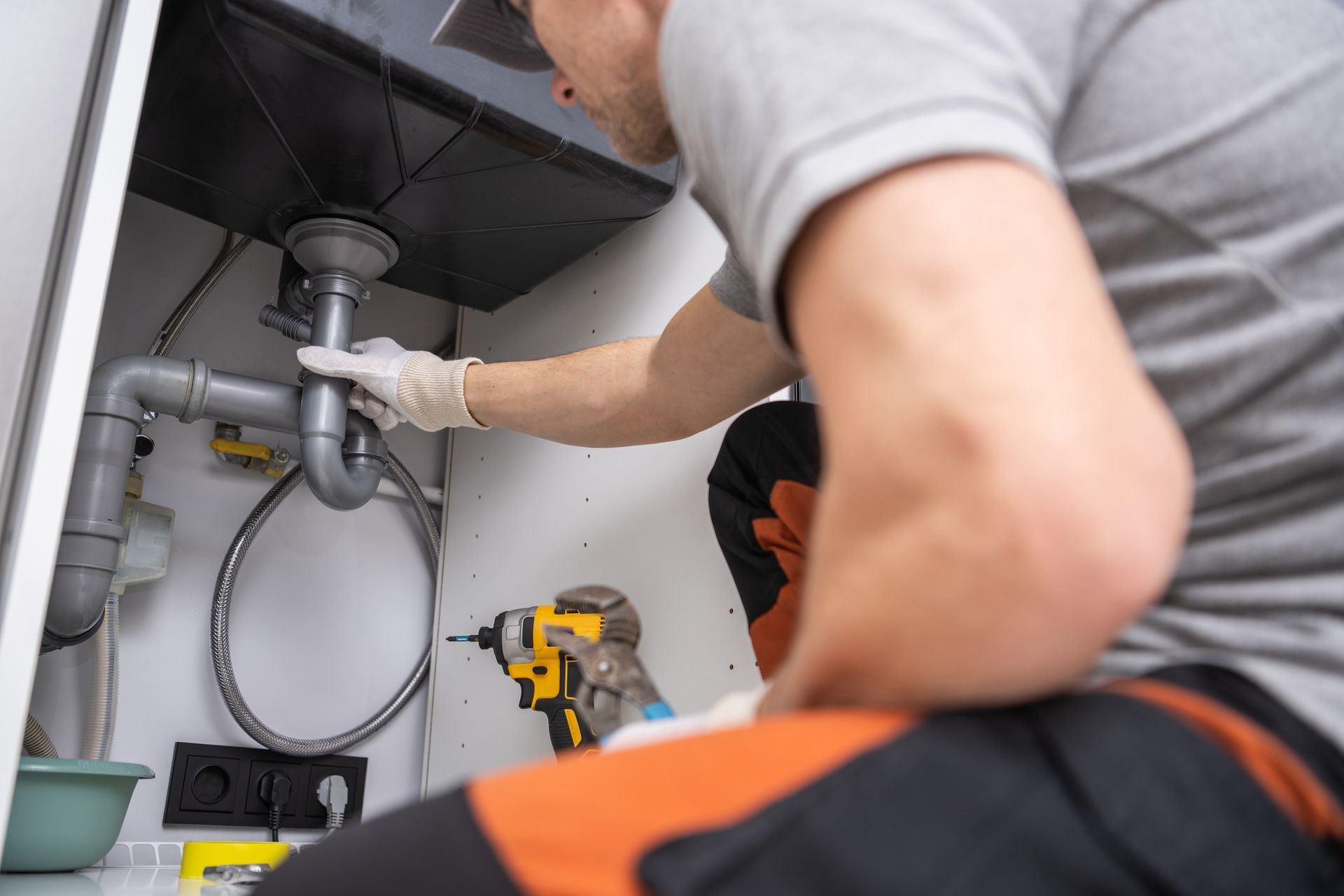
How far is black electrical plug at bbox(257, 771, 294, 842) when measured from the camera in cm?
137

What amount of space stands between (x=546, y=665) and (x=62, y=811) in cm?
55

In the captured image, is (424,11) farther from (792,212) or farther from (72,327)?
(792,212)

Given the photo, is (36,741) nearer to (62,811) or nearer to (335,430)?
(62,811)

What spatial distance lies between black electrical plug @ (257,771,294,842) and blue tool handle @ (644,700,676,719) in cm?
105

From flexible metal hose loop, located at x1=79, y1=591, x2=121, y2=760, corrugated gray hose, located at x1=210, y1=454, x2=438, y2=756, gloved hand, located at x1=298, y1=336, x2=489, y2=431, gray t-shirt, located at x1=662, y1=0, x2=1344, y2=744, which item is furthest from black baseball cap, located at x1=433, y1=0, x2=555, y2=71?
flexible metal hose loop, located at x1=79, y1=591, x2=121, y2=760

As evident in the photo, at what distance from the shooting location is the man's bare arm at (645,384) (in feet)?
3.35

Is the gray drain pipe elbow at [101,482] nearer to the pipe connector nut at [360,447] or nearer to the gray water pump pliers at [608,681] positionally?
the pipe connector nut at [360,447]

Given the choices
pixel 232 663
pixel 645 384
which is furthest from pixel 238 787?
pixel 645 384

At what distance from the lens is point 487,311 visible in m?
1.67

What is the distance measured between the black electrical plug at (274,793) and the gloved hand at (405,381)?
0.58m

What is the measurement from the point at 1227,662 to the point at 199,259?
157cm

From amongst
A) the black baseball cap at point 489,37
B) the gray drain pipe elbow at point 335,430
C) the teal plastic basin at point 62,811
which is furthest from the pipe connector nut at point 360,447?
the black baseball cap at point 489,37

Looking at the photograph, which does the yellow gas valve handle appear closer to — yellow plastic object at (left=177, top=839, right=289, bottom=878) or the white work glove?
yellow plastic object at (left=177, top=839, right=289, bottom=878)

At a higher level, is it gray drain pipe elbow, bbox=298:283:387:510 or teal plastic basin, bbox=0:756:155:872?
gray drain pipe elbow, bbox=298:283:387:510
